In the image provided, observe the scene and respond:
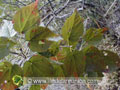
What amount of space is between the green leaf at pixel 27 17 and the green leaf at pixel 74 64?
0.06m

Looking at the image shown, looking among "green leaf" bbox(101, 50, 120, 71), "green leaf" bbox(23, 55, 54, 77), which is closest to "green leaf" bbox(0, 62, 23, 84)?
"green leaf" bbox(23, 55, 54, 77)

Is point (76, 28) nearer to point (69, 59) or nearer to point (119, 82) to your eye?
point (69, 59)

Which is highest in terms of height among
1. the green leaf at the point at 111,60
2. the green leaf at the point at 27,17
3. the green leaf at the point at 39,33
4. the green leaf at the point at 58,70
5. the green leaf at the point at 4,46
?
the green leaf at the point at 27,17

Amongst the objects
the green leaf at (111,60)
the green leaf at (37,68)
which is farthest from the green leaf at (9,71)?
the green leaf at (111,60)

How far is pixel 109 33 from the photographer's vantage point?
1.03m

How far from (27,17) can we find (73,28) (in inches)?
2.3

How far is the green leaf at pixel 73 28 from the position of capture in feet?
0.58

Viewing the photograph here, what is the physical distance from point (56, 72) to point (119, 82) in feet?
2.89

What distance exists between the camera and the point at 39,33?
0.17 meters

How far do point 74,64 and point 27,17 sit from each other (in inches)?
3.1

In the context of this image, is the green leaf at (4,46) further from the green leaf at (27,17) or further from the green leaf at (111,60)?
the green leaf at (111,60)

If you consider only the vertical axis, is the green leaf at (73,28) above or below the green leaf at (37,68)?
above

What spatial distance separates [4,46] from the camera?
161 millimetres

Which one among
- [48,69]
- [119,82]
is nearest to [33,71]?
[48,69]
